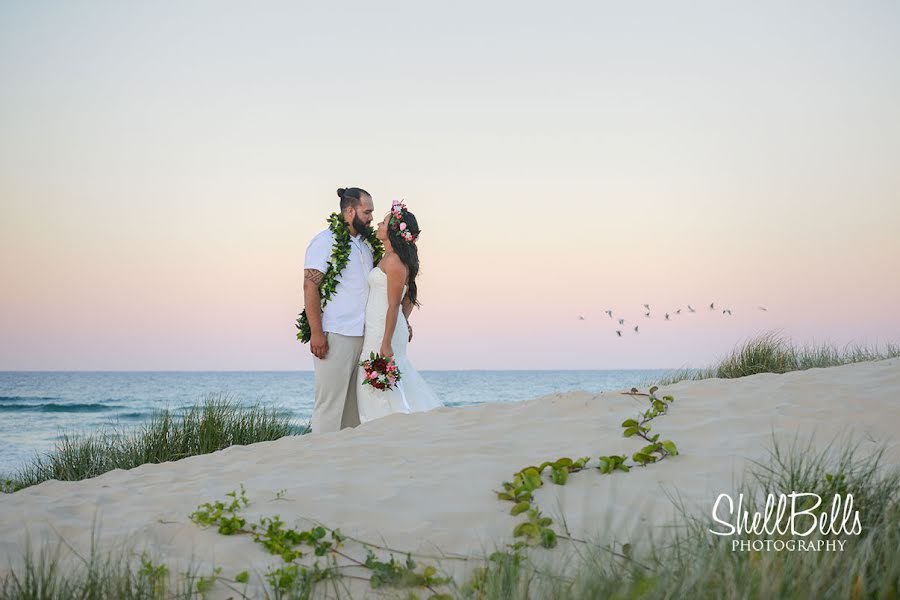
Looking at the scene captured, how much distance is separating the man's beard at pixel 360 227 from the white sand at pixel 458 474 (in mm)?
2644

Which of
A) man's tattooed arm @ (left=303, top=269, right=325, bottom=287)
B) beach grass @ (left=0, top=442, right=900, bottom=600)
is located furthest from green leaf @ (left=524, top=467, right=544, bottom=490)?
man's tattooed arm @ (left=303, top=269, right=325, bottom=287)

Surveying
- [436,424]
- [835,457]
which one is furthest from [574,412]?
[835,457]

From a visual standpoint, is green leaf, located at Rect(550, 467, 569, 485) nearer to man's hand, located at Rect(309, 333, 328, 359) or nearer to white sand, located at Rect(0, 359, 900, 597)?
white sand, located at Rect(0, 359, 900, 597)

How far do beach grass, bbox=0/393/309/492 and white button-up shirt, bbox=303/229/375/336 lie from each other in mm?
1375

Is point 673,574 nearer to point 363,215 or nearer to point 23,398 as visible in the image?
point 363,215

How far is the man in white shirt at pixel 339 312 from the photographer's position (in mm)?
7598

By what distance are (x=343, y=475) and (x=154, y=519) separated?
0.98m

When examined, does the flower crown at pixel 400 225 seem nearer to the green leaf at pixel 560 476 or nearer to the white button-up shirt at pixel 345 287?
the white button-up shirt at pixel 345 287

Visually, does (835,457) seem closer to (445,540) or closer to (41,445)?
(445,540)

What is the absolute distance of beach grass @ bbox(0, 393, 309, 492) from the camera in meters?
7.35

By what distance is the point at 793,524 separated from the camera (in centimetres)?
272

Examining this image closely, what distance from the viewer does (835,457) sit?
3.68 metres

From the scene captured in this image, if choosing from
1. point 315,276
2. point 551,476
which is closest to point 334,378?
point 315,276

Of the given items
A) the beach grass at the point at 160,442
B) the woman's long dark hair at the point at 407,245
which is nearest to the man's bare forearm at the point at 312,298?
the woman's long dark hair at the point at 407,245
